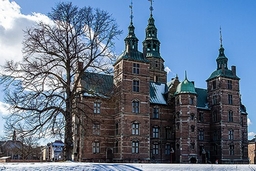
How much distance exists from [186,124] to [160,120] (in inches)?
158

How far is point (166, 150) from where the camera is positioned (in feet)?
162

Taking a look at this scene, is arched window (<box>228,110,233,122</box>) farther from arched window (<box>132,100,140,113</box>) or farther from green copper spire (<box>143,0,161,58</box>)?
green copper spire (<box>143,0,161,58</box>)

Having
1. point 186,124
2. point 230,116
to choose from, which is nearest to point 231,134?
point 230,116

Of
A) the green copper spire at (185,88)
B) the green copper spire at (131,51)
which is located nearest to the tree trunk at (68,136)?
the green copper spire at (131,51)

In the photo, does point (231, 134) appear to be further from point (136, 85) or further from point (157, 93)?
point (136, 85)

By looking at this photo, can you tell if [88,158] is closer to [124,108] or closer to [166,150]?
[124,108]

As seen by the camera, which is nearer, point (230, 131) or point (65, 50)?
point (65, 50)

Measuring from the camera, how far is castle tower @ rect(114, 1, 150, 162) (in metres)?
43.6

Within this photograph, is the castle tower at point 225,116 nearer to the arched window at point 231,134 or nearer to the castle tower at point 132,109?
the arched window at point 231,134

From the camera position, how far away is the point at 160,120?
163 feet

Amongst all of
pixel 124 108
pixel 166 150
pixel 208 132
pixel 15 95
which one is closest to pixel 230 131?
pixel 208 132

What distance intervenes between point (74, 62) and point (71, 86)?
1992mm

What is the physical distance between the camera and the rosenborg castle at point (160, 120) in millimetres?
44031

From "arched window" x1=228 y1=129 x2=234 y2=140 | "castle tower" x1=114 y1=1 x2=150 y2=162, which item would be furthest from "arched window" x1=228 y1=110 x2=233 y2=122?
"castle tower" x1=114 y1=1 x2=150 y2=162
